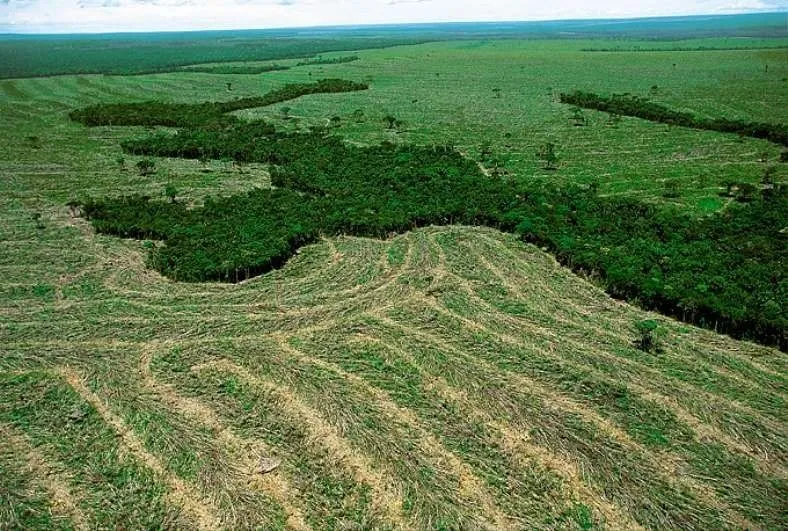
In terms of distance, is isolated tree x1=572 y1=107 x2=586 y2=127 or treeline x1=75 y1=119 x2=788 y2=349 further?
isolated tree x1=572 y1=107 x2=586 y2=127

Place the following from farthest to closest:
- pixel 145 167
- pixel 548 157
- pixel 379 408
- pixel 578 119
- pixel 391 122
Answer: pixel 578 119 < pixel 391 122 < pixel 548 157 < pixel 145 167 < pixel 379 408

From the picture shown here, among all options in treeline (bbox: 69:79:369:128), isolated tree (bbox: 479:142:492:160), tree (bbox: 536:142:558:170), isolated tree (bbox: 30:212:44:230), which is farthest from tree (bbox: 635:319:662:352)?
treeline (bbox: 69:79:369:128)

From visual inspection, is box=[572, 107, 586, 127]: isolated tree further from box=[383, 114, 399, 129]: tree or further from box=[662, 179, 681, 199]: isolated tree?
box=[662, 179, 681, 199]: isolated tree

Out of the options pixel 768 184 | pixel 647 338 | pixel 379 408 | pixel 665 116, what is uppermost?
pixel 379 408

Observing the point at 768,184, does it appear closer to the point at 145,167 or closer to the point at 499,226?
the point at 499,226

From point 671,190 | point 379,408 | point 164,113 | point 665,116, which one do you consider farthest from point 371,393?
point 164,113

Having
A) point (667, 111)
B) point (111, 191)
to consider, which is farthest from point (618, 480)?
point (667, 111)
